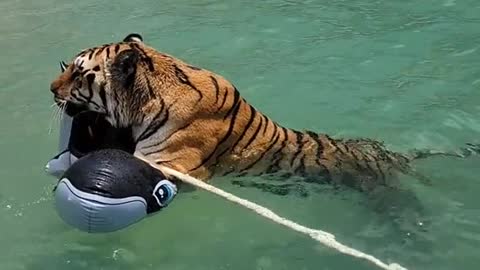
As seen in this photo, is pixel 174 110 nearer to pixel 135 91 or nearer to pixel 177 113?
pixel 177 113

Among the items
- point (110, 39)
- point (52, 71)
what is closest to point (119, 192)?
point (52, 71)

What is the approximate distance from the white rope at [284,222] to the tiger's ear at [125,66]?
1.20 ft

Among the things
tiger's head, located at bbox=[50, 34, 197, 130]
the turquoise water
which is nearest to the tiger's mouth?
tiger's head, located at bbox=[50, 34, 197, 130]

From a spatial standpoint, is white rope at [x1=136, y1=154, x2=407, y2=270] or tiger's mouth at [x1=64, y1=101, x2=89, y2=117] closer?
white rope at [x1=136, y1=154, x2=407, y2=270]

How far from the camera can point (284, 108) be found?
5.52m

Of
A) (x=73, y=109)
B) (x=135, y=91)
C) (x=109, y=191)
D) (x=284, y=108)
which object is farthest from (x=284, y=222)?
(x=284, y=108)

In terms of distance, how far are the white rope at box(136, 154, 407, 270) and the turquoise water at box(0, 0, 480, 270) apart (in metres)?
Result: 0.31

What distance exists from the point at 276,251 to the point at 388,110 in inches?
76.2

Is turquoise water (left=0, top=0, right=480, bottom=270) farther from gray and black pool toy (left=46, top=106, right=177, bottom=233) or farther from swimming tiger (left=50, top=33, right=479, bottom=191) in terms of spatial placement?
gray and black pool toy (left=46, top=106, right=177, bottom=233)

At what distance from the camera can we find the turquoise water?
3.91 meters

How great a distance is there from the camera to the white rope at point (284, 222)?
3.34 metres

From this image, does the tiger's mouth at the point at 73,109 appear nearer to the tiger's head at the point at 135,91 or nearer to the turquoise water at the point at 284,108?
the tiger's head at the point at 135,91

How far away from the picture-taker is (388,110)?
18.0 feet

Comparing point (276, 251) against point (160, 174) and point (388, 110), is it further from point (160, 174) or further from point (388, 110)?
point (388, 110)
